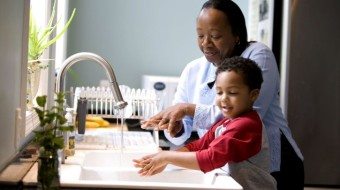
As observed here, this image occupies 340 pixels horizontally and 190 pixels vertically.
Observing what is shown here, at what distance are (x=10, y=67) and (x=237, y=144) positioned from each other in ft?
2.09

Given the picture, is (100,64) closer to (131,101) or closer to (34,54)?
(34,54)

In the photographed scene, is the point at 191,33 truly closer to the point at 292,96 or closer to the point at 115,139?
the point at 292,96

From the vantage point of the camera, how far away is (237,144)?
4.35 ft

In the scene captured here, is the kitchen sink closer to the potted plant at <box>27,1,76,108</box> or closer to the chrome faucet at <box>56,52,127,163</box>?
the chrome faucet at <box>56,52,127,163</box>

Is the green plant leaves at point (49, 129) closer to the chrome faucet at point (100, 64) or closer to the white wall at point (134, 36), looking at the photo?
the chrome faucet at point (100, 64)

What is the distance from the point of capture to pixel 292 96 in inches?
111

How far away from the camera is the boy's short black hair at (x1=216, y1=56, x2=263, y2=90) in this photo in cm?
138

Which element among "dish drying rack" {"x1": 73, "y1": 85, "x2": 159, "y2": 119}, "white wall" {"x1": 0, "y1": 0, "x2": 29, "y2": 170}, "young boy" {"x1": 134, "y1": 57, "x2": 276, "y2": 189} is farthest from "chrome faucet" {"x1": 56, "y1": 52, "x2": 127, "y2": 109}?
"dish drying rack" {"x1": 73, "y1": 85, "x2": 159, "y2": 119}

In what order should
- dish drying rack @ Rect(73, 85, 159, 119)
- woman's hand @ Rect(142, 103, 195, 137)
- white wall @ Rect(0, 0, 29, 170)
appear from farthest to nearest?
dish drying rack @ Rect(73, 85, 159, 119) < woman's hand @ Rect(142, 103, 195, 137) < white wall @ Rect(0, 0, 29, 170)

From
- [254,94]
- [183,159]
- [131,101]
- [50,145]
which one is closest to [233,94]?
[254,94]

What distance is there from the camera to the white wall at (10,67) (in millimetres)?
1119

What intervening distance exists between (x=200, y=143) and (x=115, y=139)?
0.57 metres

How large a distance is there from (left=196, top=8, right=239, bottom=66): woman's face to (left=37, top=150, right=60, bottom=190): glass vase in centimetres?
78

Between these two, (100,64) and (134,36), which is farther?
(134,36)
